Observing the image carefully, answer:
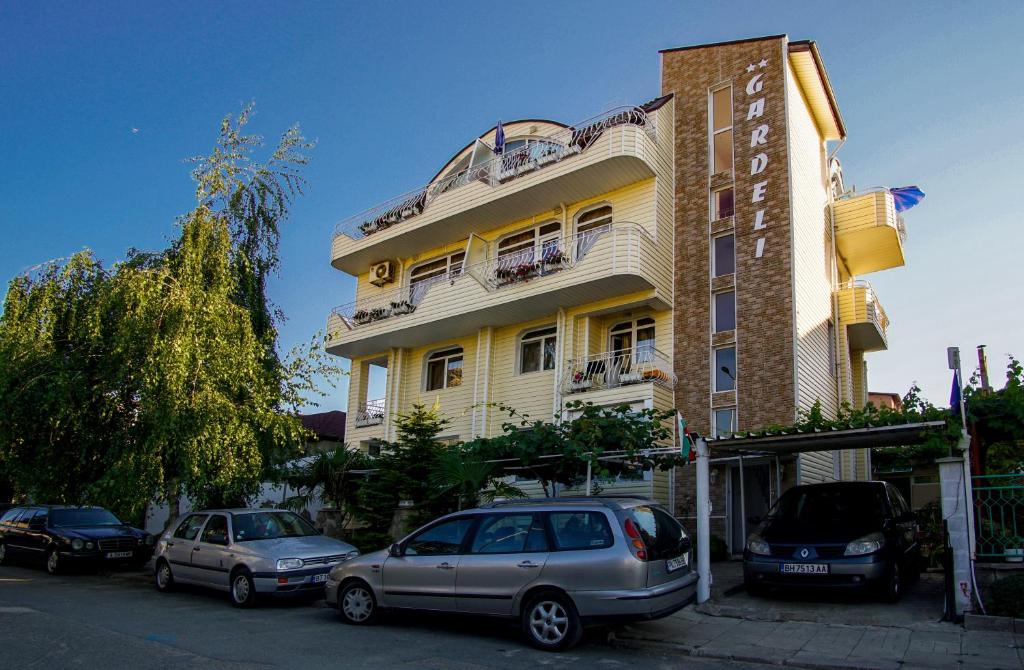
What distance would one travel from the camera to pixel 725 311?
1881 cm

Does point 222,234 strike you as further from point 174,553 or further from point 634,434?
point 634,434

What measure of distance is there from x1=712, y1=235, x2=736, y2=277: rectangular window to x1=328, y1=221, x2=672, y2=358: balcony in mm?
1131

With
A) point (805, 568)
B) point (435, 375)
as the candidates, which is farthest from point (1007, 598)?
point (435, 375)

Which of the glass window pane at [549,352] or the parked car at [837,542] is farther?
the glass window pane at [549,352]

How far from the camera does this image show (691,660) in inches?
329

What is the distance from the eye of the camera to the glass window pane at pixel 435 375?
78.3ft

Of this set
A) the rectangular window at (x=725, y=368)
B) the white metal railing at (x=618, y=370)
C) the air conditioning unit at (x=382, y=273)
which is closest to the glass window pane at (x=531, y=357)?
the white metal railing at (x=618, y=370)

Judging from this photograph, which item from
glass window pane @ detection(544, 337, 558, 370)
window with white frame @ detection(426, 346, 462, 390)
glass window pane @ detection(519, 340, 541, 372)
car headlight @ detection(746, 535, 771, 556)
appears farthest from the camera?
window with white frame @ detection(426, 346, 462, 390)

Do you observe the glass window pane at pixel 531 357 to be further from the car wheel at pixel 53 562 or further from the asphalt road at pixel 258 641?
the car wheel at pixel 53 562

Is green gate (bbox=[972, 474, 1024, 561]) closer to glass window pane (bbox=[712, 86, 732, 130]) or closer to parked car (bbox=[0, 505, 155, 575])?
glass window pane (bbox=[712, 86, 732, 130])

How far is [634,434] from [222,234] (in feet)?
33.6

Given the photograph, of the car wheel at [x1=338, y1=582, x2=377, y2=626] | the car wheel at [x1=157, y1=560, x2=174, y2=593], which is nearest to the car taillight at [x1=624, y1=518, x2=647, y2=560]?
the car wheel at [x1=338, y1=582, x2=377, y2=626]

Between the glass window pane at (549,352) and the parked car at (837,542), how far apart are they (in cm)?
948

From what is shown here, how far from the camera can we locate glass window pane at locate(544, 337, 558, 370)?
68.8 ft
